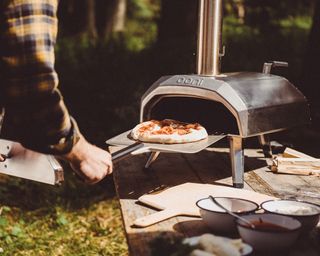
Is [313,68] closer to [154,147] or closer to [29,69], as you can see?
[154,147]

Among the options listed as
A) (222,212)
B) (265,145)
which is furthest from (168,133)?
(222,212)

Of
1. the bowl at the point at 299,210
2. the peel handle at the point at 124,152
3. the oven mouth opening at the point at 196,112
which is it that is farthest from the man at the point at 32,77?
the oven mouth opening at the point at 196,112

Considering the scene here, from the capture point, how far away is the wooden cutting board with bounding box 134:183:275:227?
9.44ft

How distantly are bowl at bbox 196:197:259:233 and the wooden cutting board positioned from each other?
0.21 meters

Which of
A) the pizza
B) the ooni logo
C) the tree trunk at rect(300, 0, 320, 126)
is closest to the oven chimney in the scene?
the ooni logo

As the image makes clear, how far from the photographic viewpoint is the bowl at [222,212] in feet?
8.43

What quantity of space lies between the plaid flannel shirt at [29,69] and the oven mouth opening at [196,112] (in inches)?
64.5

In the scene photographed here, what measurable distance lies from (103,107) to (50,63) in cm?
583

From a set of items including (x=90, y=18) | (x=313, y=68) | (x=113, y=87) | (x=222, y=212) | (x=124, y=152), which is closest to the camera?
(x=222, y=212)

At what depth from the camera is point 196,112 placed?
415 centimetres

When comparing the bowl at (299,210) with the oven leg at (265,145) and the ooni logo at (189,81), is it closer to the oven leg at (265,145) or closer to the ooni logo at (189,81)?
the ooni logo at (189,81)

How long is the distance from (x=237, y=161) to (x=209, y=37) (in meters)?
0.82

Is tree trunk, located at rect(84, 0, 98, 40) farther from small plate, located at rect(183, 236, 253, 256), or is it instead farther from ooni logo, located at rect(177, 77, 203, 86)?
small plate, located at rect(183, 236, 253, 256)

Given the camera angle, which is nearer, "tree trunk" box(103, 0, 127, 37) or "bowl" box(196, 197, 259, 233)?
"bowl" box(196, 197, 259, 233)
